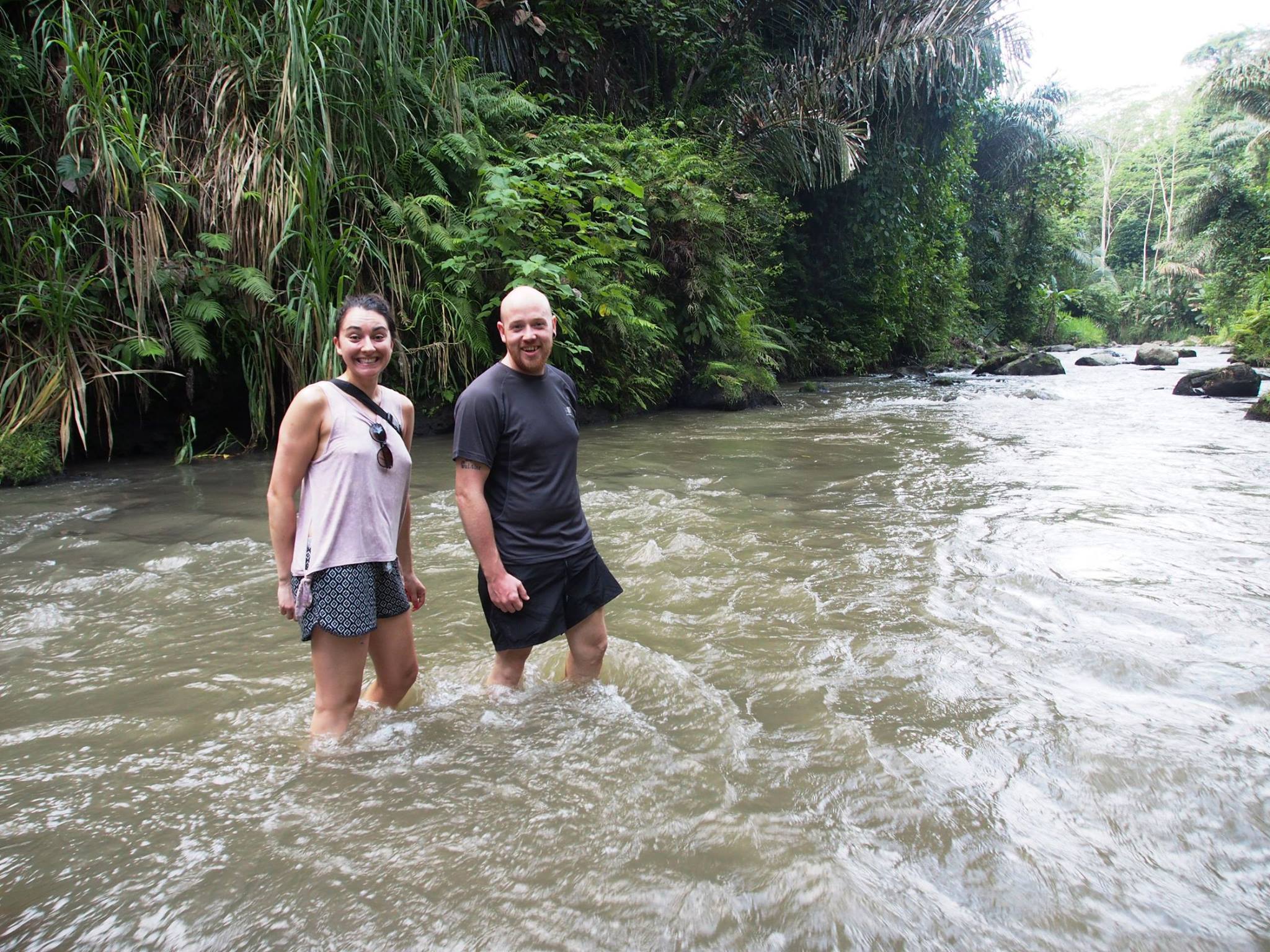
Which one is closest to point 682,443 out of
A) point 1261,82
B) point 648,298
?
point 648,298

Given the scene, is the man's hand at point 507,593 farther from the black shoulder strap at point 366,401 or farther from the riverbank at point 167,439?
the riverbank at point 167,439

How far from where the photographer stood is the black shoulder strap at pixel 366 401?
2.48 meters

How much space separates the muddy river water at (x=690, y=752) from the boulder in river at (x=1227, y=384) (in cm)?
894

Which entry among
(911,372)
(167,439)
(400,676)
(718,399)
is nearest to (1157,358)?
(911,372)

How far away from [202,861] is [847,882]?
1.56 meters

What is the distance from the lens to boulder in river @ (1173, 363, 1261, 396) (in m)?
12.3

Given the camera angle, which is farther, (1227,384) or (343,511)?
(1227,384)

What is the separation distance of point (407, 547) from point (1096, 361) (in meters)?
23.6

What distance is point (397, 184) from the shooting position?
8.11 metres

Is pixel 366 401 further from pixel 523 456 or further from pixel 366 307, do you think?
pixel 523 456

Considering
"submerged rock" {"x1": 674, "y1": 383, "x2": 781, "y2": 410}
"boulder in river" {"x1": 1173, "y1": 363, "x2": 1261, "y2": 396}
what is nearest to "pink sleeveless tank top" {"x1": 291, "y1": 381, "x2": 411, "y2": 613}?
"submerged rock" {"x1": 674, "y1": 383, "x2": 781, "y2": 410}

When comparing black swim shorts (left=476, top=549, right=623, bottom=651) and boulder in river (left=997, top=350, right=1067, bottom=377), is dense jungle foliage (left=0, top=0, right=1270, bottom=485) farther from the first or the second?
boulder in river (left=997, top=350, right=1067, bottom=377)

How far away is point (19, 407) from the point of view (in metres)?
6.14

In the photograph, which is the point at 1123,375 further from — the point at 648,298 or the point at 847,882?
the point at 847,882
